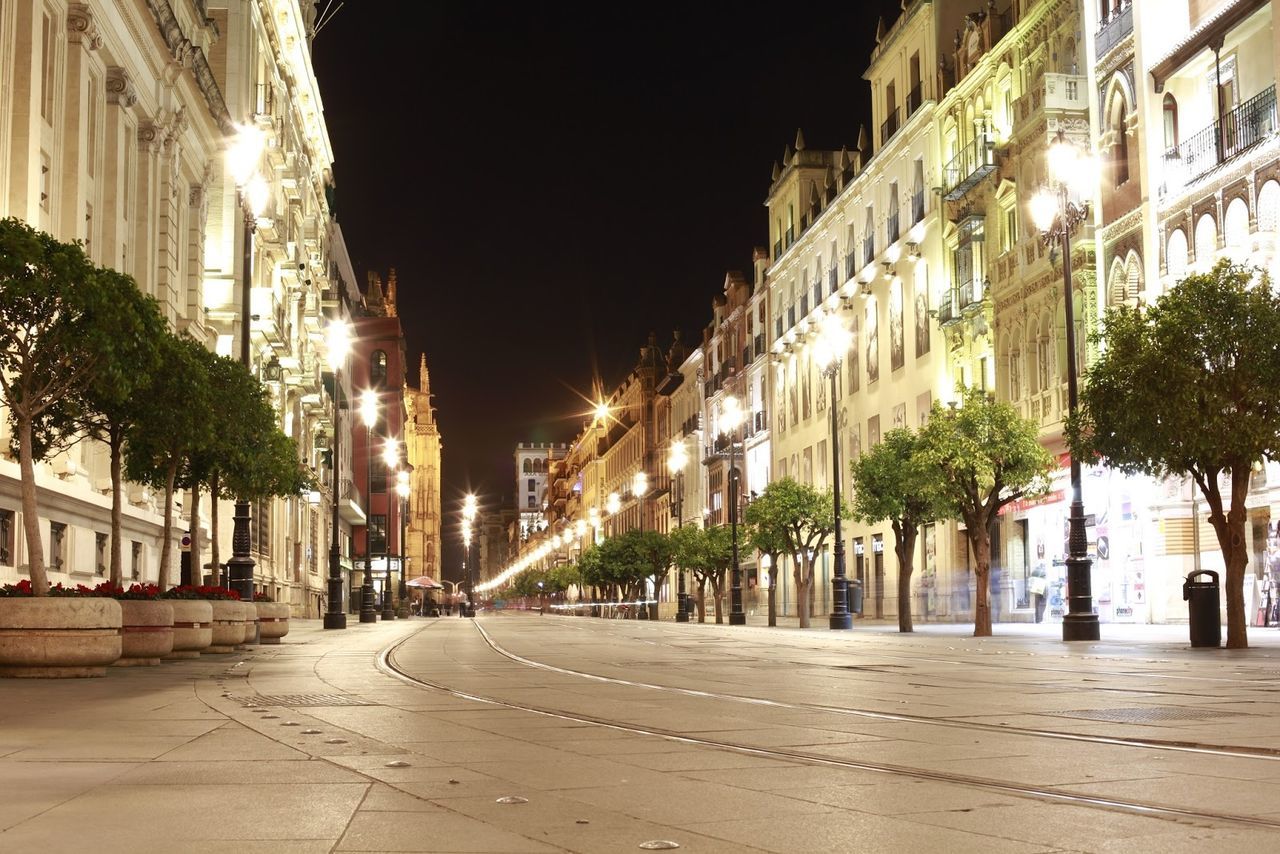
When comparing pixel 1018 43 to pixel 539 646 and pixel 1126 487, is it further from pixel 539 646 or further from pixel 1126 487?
pixel 539 646

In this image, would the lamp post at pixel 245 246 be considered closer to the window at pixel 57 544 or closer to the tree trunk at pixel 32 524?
the window at pixel 57 544

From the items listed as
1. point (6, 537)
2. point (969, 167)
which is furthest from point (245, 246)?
point (969, 167)

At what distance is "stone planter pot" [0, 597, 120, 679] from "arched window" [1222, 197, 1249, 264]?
1015 inches

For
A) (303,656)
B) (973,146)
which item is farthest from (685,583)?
(303,656)

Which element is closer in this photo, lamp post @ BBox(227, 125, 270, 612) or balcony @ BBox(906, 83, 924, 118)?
lamp post @ BBox(227, 125, 270, 612)

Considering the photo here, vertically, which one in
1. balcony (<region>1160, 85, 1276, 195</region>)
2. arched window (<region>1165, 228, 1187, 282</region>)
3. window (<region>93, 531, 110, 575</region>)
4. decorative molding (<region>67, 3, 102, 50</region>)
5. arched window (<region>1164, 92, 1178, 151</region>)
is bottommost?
window (<region>93, 531, 110, 575</region>)

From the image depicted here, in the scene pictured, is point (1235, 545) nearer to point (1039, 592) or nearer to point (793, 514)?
point (1039, 592)

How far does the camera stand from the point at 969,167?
5172 cm

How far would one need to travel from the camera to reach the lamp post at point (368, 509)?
63.4m

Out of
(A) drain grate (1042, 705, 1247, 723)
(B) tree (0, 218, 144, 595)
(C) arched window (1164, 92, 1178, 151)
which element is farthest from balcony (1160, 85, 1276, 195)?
(B) tree (0, 218, 144, 595)

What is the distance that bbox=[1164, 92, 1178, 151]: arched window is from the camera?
38.2m

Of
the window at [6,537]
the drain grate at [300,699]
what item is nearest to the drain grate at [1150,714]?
the drain grate at [300,699]

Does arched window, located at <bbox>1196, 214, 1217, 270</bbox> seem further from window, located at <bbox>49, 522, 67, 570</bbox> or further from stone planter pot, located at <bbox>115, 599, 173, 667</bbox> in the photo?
window, located at <bbox>49, 522, 67, 570</bbox>

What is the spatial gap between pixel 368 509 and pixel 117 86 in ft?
265
